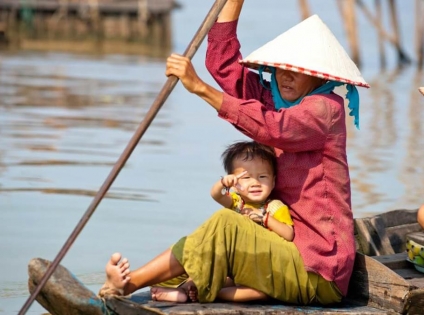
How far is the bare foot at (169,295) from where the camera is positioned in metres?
3.78

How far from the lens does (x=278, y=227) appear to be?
3.91 meters

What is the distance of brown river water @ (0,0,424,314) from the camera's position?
606cm

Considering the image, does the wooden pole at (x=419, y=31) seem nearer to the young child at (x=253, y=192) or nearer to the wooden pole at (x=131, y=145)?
the young child at (x=253, y=192)

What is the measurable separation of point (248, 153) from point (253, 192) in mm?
153

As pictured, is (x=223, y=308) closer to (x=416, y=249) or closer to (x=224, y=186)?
(x=224, y=186)

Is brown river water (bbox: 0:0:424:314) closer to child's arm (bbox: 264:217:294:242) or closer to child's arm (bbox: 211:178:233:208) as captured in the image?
child's arm (bbox: 211:178:233:208)

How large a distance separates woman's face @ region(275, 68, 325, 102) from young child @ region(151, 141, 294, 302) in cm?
22

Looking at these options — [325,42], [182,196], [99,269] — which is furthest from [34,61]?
[325,42]

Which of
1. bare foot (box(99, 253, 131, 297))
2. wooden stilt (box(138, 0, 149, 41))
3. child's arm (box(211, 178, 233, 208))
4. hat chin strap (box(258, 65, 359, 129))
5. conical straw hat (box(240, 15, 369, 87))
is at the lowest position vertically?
bare foot (box(99, 253, 131, 297))

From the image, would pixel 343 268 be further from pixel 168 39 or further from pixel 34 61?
pixel 168 39

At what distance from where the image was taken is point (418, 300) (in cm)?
393

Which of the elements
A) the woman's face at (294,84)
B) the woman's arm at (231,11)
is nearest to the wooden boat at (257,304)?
the woman's face at (294,84)

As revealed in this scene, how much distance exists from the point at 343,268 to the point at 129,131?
23.3ft

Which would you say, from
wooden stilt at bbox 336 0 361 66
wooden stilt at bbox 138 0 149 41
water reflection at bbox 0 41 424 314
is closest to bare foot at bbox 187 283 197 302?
water reflection at bbox 0 41 424 314
